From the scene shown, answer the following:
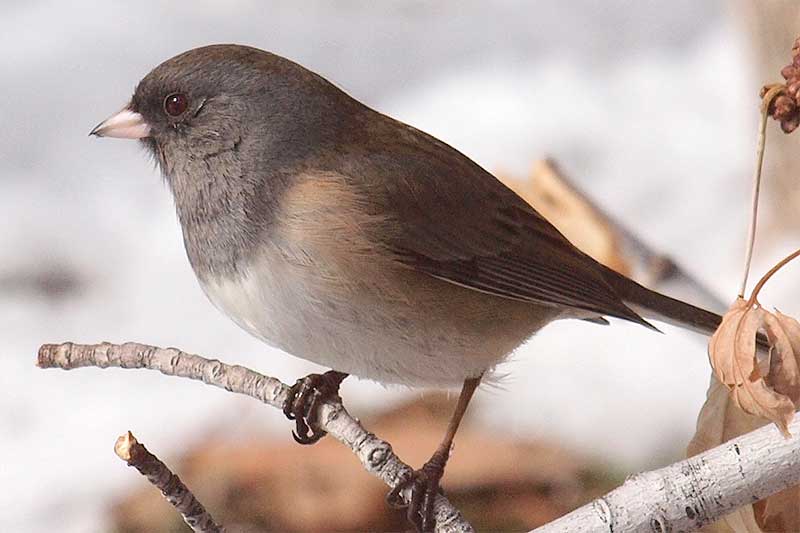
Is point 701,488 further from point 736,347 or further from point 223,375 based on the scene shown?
point 223,375

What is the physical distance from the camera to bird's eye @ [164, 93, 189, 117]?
94 cm

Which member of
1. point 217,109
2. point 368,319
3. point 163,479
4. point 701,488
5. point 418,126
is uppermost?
point 418,126

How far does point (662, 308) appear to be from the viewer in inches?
39.4

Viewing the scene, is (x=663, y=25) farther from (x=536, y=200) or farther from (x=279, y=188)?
(x=279, y=188)

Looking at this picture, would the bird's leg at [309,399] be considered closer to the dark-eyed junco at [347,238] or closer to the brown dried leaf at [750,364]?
the dark-eyed junco at [347,238]

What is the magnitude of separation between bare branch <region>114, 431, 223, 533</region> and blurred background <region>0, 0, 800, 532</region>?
80 cm

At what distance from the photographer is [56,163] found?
168cm

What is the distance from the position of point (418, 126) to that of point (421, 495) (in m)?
0.93

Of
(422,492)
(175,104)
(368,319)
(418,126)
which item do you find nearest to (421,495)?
(422,492)

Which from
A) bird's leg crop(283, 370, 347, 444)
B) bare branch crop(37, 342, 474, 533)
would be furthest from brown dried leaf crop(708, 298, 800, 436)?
bird's leg crop(283, 370, 347, 444)

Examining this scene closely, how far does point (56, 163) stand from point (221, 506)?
59 centimetres

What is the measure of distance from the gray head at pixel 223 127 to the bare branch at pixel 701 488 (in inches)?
14.9

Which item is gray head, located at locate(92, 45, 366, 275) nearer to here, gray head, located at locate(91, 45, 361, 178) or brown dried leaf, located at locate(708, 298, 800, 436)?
gray head, located at locate(91, 45, 361, 178)

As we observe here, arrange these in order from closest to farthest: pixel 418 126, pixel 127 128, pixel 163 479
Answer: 1. pixel 163 479
2. pixel 127 128
3. pixel 418 126
